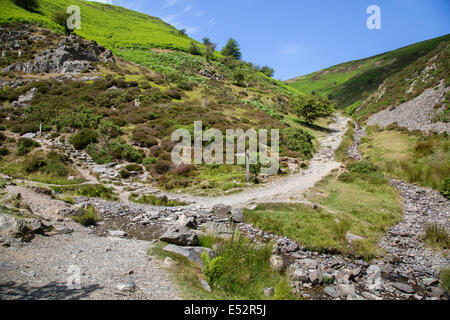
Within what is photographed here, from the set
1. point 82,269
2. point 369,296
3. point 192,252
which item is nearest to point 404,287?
point 369,296

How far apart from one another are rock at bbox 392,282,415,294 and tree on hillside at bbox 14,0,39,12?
87839mm

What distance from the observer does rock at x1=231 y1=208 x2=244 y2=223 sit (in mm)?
12047

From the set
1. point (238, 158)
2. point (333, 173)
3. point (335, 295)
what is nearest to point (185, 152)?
point (238, 158)

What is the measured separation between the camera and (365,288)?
7449mm

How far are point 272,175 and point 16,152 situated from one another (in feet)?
72.9

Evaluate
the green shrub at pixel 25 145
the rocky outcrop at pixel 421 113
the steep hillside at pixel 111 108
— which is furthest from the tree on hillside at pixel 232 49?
the green shrub at pixel 25 145

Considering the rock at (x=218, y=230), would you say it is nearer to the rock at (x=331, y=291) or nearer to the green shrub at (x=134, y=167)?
the rock at (x=331, y=291)

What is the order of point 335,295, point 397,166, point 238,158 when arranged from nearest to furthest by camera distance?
point 335,295
point 397,166
point 238,158

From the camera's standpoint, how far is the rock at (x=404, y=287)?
7249mm

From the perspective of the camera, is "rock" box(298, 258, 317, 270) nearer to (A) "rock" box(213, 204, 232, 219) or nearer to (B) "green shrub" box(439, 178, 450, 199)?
(A) "rock" box(213, 204, 232, 219)

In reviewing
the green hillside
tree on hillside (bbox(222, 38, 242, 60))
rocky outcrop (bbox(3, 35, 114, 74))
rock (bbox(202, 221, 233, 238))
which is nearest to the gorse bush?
rock (bbox(202, 221, 233, 238))

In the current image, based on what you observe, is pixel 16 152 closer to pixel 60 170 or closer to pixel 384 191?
pixel 60 170

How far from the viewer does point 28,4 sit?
197ft

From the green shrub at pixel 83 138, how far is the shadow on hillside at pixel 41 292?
20.5 meters
